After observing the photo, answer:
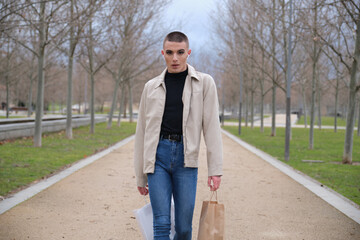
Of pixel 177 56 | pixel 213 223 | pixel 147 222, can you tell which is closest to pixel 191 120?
pixel 177 56

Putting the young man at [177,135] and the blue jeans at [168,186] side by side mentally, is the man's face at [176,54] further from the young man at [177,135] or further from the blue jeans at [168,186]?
the blue jeans at [168,186]

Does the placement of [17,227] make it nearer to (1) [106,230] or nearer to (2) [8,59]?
(1) [106,230]

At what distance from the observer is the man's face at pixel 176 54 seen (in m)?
2.92

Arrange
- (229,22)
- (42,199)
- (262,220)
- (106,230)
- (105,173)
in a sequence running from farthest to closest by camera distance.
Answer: (229,22) < (105,173) < (42,199) < (262,220) < (106,230)

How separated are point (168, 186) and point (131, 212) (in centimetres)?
289

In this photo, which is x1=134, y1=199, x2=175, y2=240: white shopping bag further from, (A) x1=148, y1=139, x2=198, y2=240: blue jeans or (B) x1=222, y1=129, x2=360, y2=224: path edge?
(B) x1=222, y1=129, x2=360, y2=224: path edge

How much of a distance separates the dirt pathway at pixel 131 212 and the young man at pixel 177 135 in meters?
1.77

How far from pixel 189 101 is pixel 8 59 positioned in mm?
24335

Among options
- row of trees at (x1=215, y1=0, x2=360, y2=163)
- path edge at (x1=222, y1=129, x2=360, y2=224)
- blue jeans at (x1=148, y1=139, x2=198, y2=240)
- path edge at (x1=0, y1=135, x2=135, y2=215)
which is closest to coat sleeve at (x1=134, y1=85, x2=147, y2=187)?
blue jeans at (x1=148, y1=139, x2=198, y2=240)

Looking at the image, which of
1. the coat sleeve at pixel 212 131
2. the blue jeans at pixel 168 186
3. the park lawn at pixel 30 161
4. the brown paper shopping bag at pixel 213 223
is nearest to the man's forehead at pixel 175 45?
the coat sleeve at pixel 212 131

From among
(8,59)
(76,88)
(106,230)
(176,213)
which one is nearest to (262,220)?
(106,230)

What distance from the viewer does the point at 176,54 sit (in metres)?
2.93

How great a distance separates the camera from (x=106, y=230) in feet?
15.5

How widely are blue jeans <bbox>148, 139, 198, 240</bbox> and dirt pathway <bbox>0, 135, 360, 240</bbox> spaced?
1730 millimetres
